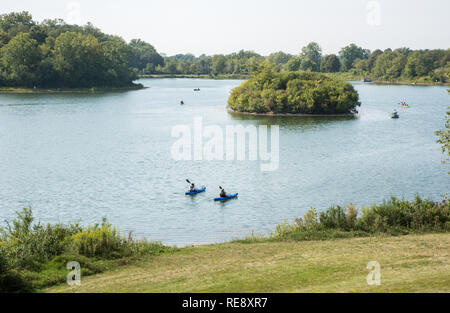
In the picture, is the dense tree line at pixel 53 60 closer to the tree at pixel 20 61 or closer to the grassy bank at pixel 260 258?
the tree at pixel 20 61

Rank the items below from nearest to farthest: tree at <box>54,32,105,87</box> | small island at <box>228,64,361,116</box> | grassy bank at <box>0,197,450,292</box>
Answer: grassy bank at <box>0,197,450,292</box>
small island at <box>228,64,361,116</box>
tree at <box>54,32,105,87</box>

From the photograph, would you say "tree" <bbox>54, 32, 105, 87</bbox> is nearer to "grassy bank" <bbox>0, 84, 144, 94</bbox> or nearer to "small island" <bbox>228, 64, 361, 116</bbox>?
"grassy bank" <bbox>0, 84, 144, 94</bbox>

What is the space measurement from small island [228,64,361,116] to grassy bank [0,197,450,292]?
74.2 m

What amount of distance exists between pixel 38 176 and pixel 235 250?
3277 cm

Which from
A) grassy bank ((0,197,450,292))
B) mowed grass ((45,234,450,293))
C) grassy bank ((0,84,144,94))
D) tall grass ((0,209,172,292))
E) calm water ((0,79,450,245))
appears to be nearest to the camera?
mowed grass ((45,234,450,293))

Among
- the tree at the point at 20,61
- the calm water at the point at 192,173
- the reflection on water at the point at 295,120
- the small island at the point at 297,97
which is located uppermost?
the tree at the point at 20,61

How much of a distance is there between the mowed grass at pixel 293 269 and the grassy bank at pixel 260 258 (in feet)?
0.10

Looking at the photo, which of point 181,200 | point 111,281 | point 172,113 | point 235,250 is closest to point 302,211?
point 181,200

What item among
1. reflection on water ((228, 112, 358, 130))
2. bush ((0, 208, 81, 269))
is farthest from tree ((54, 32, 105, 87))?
bush ((0, 208, 81, 269))

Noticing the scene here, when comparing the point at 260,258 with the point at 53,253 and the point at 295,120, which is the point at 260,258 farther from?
the point at 295,120

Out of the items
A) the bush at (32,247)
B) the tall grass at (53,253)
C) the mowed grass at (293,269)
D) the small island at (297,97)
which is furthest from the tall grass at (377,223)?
the small island at (297,97)

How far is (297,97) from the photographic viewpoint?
9731 cm

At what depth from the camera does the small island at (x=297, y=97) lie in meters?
97.2

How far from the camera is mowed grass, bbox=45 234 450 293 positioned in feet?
45.6
